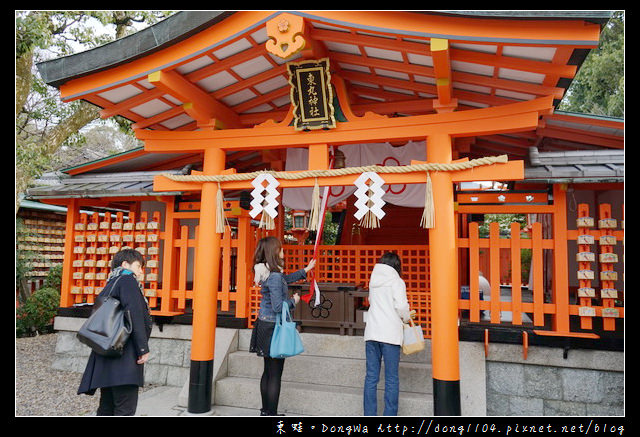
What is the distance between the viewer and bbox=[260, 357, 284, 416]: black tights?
14.4ft

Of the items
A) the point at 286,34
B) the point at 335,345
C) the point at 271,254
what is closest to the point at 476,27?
the point at 286,34

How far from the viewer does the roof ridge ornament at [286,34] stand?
4.26m

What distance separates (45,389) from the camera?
6387mm

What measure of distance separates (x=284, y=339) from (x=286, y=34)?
3026 millimetres

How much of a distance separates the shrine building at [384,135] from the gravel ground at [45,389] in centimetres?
154

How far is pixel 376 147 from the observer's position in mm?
6941

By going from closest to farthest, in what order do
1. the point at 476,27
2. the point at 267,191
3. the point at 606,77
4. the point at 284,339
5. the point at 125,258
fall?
the point at 125,258
the point at 476,27
the point at 284,339
the point at 267,191
the point at 606,77

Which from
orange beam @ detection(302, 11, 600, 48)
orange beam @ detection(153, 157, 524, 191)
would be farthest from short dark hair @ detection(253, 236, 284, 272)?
orange beam @ detection(302, 11, 600, 48)

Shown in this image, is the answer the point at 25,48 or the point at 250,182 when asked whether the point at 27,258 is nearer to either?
the point at 25,48

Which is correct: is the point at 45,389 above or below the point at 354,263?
below

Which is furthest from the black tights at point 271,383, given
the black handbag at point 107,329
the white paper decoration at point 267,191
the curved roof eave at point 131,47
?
the curved roof eave at point 131,47

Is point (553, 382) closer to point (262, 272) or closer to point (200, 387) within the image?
point (262, 272)

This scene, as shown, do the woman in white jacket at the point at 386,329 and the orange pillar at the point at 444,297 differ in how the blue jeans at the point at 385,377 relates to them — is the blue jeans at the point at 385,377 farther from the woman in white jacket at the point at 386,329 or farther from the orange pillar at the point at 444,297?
the orange pillar at the point at 444,297
